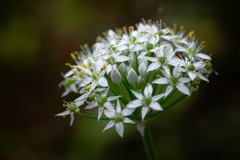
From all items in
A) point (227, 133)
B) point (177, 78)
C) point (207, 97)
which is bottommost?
point (227, 133)

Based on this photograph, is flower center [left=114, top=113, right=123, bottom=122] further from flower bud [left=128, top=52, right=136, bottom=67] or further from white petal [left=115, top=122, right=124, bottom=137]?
flower bud [left=128, top=52, right=136, bottom=67]

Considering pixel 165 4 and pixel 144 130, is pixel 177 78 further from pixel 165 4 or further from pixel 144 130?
pixel 165 4

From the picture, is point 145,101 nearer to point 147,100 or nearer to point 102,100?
point 147,100

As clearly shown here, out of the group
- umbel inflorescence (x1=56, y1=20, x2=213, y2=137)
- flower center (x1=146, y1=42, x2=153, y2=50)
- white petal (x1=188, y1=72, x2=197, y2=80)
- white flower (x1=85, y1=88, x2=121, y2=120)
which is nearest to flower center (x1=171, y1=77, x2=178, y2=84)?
umbel inflorescence (x1=56, y1=20, x2=213, y2=137)

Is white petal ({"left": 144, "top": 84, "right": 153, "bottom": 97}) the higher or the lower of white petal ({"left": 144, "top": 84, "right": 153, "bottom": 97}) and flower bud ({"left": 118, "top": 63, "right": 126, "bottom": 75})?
the lower

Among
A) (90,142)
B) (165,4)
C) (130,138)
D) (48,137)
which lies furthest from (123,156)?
(165,4)

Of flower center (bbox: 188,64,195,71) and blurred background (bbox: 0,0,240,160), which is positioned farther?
blurred background (bbox: 0,0,240,160)

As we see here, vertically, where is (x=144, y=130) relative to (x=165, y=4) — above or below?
below

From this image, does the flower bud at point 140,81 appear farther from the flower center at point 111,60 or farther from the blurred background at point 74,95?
the blurred background at point 74,95
